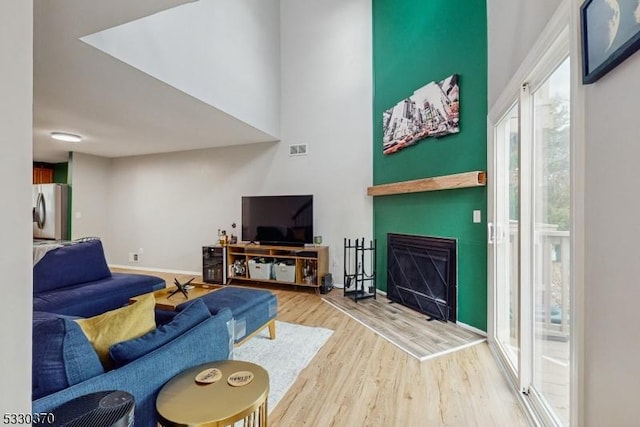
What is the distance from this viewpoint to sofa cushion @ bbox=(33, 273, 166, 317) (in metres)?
2.53

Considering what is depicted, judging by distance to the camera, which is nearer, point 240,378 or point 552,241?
point 240,378

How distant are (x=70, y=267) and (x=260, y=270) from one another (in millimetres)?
2309

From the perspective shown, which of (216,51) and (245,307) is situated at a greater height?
(216,51)

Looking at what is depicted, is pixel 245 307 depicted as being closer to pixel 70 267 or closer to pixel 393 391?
pixel 393 391

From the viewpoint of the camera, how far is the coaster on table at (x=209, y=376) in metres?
1.21

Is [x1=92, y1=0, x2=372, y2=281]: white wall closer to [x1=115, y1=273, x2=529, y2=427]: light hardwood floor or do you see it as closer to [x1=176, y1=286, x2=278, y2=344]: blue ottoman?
[x1=176, y1=286, x2=278, y2=344]: blue ottoman

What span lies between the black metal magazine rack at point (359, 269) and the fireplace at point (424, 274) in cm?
33

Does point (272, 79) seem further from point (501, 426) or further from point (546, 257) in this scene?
point (501, 426)

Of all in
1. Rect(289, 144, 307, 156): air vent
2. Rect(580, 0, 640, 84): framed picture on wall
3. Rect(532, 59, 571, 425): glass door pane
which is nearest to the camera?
Rect(580, 0, 640, 84): framed picture on wall

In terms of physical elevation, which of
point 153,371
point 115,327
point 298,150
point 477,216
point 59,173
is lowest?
point 153,371

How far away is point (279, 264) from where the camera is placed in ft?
15.0

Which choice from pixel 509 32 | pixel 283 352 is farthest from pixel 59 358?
pixel 509 32

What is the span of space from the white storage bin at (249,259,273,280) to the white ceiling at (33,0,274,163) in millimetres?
2052
